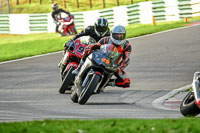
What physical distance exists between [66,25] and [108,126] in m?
21.1

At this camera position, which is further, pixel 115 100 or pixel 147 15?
pixel 147 15

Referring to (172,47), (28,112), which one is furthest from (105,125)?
(172,47)

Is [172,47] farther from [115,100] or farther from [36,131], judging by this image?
[36,131]

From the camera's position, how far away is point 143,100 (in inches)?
458

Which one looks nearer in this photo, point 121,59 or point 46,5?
point 121,59

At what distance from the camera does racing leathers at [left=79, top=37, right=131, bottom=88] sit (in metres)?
11.2

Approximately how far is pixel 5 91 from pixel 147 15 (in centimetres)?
1856

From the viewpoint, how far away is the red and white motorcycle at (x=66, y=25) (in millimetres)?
28484

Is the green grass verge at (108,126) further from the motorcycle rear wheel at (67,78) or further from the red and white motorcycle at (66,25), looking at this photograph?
the red and white motorcycle at (66,25)

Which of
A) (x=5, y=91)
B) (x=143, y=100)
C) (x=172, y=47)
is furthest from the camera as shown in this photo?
(x=172, y=47)

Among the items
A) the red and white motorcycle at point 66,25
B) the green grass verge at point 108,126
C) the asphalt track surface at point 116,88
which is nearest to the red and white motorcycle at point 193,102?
the asphalt track surface at point 116,88

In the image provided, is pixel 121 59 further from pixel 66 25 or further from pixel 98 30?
pixel 66 25

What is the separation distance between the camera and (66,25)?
28.5 meters

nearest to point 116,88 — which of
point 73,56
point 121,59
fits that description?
point 73,56
